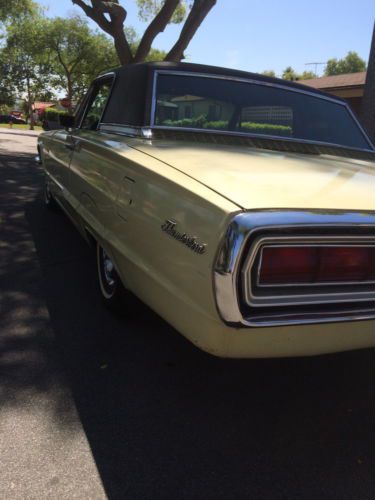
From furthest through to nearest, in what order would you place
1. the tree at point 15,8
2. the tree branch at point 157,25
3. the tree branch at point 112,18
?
1. the tree at point 15,8
2. the tree branch at point 157,25
3. the tree branch at point 112,18

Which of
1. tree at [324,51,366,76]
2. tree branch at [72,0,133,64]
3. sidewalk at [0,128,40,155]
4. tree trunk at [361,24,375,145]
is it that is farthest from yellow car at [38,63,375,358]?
tree at [324,51,366,76]

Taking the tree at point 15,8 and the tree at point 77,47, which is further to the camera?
the tree at point 77,47

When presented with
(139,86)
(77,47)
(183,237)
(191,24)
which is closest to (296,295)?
(183,237)

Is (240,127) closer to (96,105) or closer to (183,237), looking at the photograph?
(96,105)

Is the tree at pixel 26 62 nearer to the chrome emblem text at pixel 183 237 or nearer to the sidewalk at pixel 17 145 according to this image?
the sidewalk at pixel 17 145

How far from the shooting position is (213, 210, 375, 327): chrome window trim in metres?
1.58

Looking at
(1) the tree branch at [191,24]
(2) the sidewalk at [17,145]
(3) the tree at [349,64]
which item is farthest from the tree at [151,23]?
(3) the tree at [349,64]

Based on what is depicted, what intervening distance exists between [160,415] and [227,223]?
1.07 m

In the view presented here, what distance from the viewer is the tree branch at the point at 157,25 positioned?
12.1 meters

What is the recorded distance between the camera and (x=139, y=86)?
303cm

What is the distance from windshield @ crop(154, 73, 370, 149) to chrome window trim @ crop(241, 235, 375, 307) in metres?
1.58

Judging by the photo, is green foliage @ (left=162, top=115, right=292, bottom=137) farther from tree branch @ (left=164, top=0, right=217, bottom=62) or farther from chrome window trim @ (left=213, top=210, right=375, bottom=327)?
tree branch @ (left=164, top=0, right=217, bottom=62)

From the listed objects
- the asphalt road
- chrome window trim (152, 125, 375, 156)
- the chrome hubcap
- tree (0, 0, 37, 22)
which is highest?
tree (0, 0, 37, 22)

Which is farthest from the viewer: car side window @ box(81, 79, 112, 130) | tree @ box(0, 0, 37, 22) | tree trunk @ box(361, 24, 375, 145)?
tree @ box(0, 0, 37, 22)
